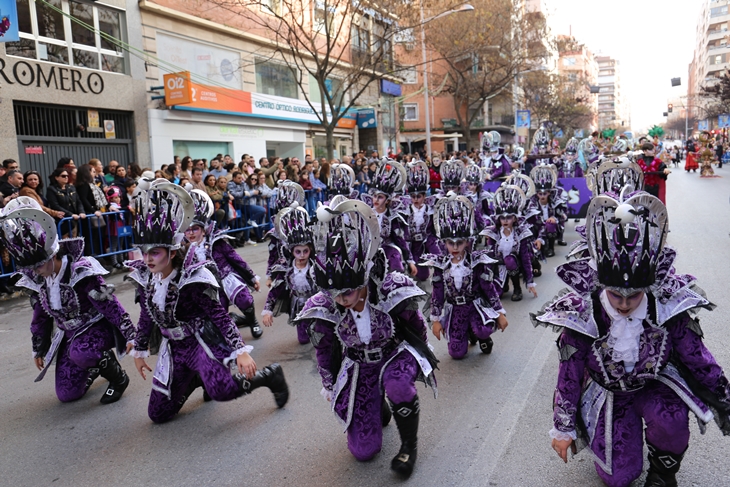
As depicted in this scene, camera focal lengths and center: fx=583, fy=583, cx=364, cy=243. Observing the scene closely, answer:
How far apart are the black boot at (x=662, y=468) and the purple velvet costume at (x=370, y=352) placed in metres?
1.30

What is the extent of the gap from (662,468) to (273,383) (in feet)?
8.84

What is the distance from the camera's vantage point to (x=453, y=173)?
10320 mm

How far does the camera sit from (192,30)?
64.5ft

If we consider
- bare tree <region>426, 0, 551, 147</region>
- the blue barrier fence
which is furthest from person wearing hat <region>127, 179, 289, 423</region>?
bare tree <region>426, 0, 551, 147</region>

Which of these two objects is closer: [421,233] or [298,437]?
[298,437]

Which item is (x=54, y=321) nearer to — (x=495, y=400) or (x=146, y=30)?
(x=495, y=400)

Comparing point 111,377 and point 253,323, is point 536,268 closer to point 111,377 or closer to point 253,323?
point 253,323

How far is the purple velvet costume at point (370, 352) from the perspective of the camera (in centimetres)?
365

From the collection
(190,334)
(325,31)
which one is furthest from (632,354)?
(325,31)

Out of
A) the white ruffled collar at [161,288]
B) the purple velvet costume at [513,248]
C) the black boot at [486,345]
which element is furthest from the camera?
Result: the purple velvet costume at [513,248]

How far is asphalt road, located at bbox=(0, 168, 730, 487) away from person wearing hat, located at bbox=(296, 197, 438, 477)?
9.6 inches

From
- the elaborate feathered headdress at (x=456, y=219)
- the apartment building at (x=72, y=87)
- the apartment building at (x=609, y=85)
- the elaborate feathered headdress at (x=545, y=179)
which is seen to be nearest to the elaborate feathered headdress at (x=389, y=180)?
the elaborate feathered headdress at (x=456, y=219)

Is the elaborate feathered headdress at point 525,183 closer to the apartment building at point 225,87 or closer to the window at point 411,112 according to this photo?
the apartment building at point 225,87

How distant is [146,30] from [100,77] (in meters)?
2.52
